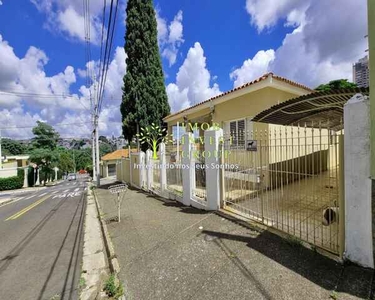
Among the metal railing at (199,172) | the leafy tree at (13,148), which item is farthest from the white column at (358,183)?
the leafy tree at (13,148)

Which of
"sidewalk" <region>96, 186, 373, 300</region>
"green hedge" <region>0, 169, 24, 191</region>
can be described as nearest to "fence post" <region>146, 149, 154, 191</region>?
"sidewalk" <region>96, 186, 373, 300</region>

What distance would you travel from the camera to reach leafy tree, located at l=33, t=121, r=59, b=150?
37.7 m

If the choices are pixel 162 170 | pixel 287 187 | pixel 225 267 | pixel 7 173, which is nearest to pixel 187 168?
pixel 162 170

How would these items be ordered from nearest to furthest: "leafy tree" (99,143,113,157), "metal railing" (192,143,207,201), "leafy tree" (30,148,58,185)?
"metal railing" (192,143,207,201) < "leafy tree" (30,148,58,185) < "leafy tree" (99,143,113,157)

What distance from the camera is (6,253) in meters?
5.57

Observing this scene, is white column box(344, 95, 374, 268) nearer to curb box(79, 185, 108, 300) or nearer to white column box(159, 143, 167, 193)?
curb box(79, 185, 108, 300)

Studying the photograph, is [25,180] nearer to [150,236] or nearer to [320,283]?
[150,236]

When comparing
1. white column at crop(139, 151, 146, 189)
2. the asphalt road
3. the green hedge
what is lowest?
the green hedge

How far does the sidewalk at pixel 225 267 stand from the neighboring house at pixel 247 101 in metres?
2.67

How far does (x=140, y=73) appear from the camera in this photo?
584 inches

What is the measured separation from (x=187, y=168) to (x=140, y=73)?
9993mm

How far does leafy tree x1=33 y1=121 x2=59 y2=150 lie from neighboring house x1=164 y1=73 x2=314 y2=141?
121 ft

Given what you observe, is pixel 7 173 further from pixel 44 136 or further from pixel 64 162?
pixel 64 162

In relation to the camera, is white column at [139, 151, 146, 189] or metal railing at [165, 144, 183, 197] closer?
metal railing at [165, 144, 183, 197]
